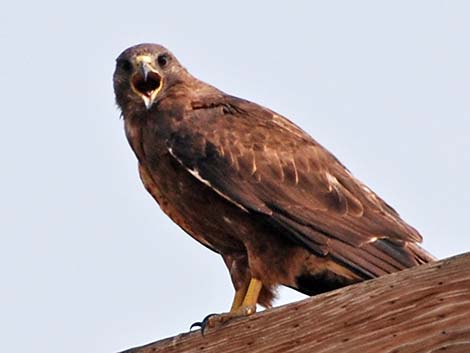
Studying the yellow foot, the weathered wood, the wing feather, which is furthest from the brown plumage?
the weathered wood

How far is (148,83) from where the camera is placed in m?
6.37

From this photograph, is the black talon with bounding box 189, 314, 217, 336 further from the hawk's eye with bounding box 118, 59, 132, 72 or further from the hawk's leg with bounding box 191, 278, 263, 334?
the hawk's eye with bounding box 118, 59, 132, 72

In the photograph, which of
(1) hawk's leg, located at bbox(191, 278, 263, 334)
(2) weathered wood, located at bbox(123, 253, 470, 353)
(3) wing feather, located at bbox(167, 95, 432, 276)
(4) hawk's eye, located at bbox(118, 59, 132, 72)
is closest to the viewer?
(2) weathered wood, located at bbox(123, 253, 470, 353)

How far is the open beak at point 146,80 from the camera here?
20.5 feet

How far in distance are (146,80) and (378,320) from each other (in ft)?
11.1

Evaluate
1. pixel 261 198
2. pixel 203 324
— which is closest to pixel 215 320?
pixel 203 324

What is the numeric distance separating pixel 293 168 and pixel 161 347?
197 cm

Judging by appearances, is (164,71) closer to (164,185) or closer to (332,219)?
(164,185)

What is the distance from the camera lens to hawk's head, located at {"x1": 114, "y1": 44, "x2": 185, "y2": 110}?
6.20 metres

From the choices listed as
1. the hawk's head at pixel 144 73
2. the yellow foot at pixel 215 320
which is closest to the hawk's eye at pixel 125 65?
the hawk's head at pixel 144 73

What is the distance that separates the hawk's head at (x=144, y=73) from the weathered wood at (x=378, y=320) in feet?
9.01

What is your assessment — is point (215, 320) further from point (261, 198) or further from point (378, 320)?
point (261, 198)

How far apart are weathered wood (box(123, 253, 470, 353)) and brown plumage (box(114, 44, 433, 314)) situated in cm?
148

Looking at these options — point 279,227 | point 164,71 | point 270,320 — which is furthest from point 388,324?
point 164,71
